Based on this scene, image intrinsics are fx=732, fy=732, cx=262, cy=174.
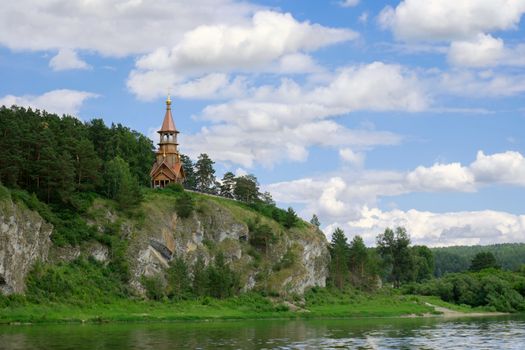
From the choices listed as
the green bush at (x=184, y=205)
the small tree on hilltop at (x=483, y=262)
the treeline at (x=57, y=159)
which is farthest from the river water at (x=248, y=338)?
the small tree on hilltop at (x=483, y=262)

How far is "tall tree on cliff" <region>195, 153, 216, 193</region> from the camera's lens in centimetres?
16050

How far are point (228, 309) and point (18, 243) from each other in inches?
1313

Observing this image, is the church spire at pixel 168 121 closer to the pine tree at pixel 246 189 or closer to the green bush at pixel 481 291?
the pine tree at pixel 246 189

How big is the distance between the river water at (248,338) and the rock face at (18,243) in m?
12.0

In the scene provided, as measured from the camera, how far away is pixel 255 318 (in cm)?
10756

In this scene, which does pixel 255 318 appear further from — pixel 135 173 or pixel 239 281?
pixel 135 173

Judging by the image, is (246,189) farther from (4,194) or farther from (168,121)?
(4,194)

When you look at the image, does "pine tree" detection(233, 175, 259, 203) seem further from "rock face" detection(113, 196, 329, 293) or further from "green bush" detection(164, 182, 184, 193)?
"green bush" detection(164, 182, 184, 193)

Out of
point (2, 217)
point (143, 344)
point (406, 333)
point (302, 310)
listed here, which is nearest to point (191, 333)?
point (143, 344)

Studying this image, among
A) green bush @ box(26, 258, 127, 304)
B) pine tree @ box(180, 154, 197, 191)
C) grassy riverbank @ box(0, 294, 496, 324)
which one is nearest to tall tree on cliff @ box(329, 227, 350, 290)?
grassy riverbank @ box(0, 294, 496, 324)

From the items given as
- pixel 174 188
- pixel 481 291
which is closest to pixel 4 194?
pixel 174 188

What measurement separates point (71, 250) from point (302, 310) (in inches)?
1568

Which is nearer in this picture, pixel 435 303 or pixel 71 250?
pixel 71 250

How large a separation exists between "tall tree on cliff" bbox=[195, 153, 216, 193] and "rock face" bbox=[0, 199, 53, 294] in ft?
215
